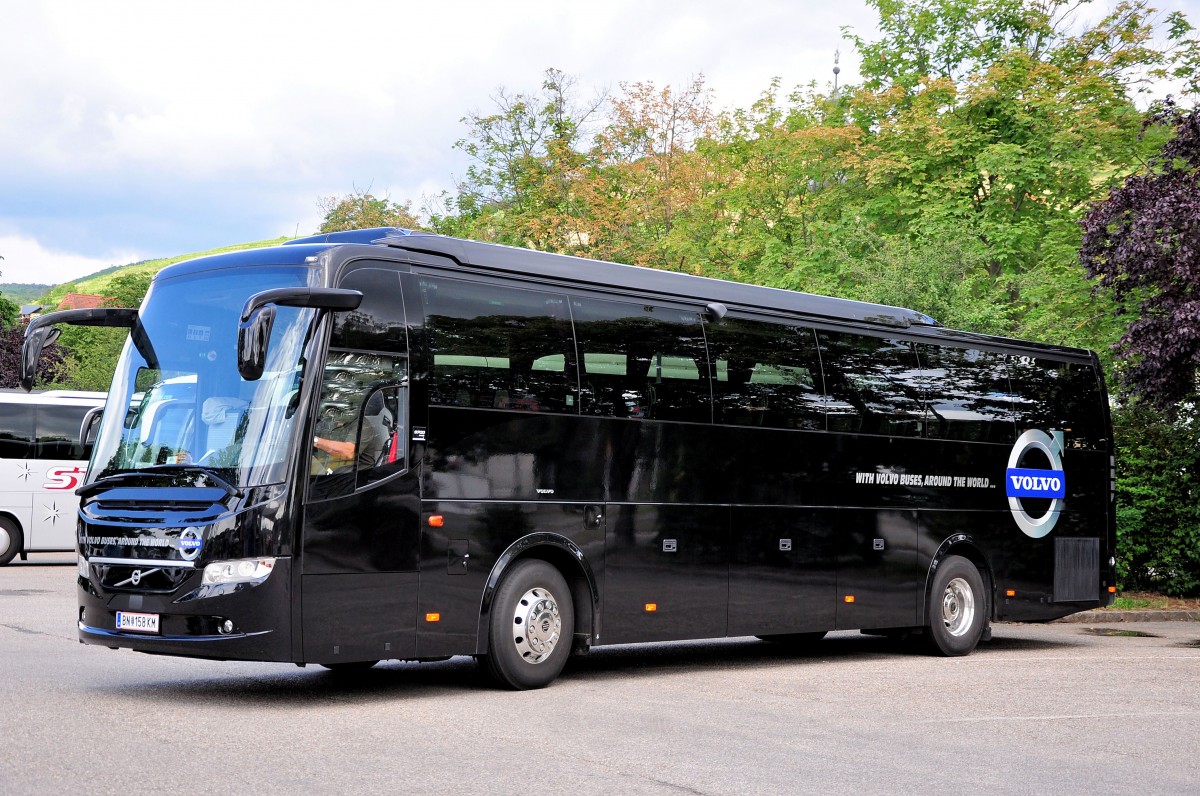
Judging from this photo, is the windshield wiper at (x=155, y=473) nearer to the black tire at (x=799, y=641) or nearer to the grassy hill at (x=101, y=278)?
the black tire at (x=799, y=641)

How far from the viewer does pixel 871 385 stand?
15516 millimetres

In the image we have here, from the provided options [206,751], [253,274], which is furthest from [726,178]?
[206,751]

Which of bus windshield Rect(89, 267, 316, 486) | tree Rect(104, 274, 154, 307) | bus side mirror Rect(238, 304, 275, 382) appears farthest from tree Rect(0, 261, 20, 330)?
bus side mirror Rect(238, 304, 275, 382)

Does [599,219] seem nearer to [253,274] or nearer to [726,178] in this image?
[726,178]

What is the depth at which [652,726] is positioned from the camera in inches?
381

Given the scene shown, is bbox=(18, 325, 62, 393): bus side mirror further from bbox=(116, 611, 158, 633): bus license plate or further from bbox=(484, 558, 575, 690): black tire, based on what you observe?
bbox=(484, 558, 575, 690): black tire

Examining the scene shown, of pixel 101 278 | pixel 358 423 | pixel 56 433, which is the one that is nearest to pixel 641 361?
pixel 358 423

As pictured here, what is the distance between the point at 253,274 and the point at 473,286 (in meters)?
1.80

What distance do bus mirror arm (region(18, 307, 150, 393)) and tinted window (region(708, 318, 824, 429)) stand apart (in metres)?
5.27

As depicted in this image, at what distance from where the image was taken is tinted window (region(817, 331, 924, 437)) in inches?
593

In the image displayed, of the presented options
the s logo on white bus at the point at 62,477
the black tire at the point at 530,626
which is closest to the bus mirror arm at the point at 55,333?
the black tire at the point at 530,626

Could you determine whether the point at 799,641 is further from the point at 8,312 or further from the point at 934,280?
the point at 8,312

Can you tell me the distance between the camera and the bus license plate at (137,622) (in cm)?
1009

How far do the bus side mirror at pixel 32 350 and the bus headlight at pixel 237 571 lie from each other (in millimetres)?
2334
